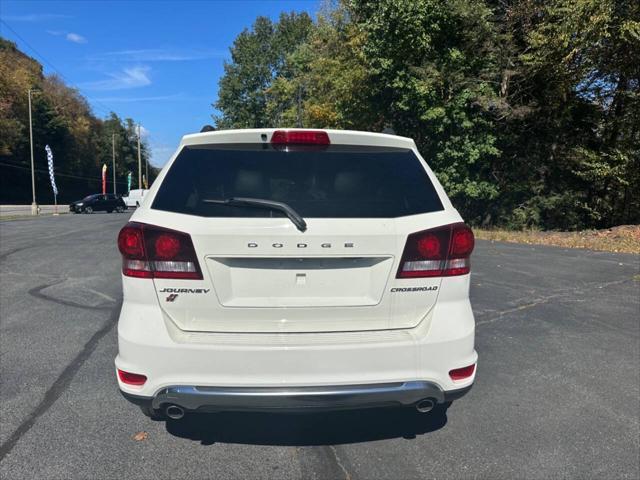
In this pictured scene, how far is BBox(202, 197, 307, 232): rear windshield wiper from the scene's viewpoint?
2471 millimetres

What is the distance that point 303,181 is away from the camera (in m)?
2.73

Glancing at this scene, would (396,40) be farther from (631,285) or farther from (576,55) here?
(631,285)

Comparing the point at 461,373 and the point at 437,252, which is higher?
the point at 437,252

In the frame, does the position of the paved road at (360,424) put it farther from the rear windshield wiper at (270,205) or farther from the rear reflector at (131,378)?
the rear windshield wiper at (270,205)

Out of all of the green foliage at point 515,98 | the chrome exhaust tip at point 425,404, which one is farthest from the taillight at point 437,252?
the green foliage at point 515,98

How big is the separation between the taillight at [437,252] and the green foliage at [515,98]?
14581mm

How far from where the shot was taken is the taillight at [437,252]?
8.43 feet

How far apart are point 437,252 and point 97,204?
1837 inches

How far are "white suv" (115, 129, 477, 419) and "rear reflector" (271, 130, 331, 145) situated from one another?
10.3 inches

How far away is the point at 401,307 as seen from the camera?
8.49 ft

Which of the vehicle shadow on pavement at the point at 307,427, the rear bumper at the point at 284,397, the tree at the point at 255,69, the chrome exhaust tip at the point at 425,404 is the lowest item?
the vehicle shadow on pavement at the point at 307,427

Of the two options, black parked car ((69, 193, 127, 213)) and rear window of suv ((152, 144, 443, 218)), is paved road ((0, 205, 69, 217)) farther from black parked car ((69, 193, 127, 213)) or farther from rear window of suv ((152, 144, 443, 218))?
rear window of suv ((152, 144, 443, 218))

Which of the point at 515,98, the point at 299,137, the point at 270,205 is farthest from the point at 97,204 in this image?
the point at 270,205

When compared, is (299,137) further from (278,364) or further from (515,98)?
(515,98)
